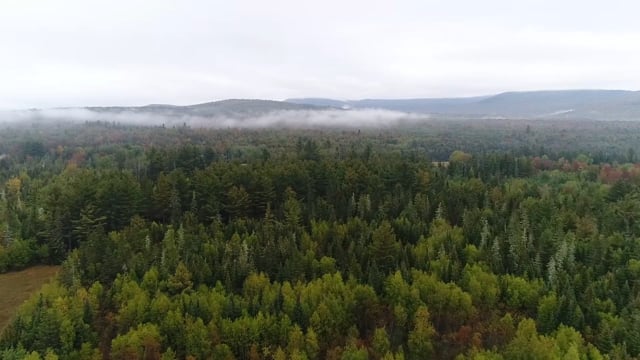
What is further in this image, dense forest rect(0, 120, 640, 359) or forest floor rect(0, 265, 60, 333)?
forest floor rect(0, 265, 60, 333)

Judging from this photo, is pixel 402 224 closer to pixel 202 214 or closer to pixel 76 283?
pixel 202 214

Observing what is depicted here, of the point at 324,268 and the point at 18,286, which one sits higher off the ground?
A: the point at 324,268

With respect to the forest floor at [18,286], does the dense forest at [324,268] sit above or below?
above

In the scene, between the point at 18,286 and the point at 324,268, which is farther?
the point at 18,286

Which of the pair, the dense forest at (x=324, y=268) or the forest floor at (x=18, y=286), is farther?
the forest floor at (x=18, y=286)

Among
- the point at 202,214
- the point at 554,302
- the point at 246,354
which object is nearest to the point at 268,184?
the point at 202,214
